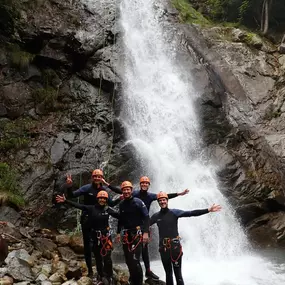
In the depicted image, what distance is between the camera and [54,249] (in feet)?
30.7

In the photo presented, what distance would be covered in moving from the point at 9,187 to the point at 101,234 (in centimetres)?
543

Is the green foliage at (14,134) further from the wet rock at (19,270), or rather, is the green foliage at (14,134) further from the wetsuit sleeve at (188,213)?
the wetsuit sleeve at (188,213)

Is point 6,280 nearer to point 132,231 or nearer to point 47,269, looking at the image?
point 47,269

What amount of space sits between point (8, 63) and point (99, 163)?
5503mm

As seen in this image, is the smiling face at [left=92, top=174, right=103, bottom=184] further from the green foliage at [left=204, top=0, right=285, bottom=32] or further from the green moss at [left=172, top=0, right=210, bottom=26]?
the green foliage at [left=204, top=0, right=285, bottom=32]

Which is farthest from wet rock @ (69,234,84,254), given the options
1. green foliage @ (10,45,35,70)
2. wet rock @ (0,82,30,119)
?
green foliage @ (10,45,35,70)

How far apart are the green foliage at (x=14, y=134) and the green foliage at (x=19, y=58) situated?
7.57ft

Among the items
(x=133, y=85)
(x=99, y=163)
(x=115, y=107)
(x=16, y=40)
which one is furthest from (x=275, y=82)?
(x=16, y=40)

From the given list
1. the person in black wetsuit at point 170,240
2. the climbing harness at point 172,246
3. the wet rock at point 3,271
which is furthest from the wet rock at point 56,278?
the climbing harness at point 172,246

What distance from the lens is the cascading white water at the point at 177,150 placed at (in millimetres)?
10748

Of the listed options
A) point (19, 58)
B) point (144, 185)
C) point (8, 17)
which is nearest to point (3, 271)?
point (144, 185)

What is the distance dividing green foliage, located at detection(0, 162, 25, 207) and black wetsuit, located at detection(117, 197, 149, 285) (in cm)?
501

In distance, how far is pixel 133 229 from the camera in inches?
280

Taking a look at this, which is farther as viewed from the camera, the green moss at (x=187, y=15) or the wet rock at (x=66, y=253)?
the green moss at (x=187, y=15)
